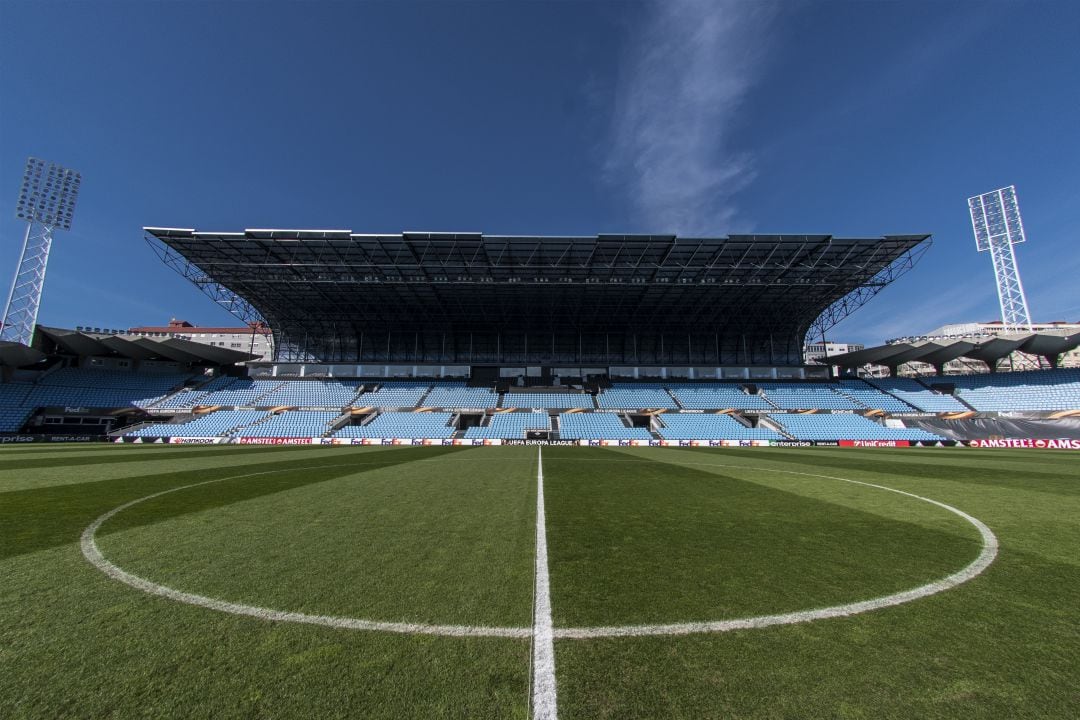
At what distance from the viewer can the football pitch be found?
6.82 ft

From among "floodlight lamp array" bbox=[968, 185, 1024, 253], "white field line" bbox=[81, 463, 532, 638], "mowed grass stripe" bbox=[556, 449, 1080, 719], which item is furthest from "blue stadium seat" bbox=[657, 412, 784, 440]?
"floodlight lamp array" bbox=[968, 185, 1024, 253]

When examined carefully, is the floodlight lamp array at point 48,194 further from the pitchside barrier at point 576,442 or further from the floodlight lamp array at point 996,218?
the floodlight lamp array at point 996,218

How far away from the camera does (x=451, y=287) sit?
123ft

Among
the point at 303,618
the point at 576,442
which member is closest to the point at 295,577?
the point at 303,618

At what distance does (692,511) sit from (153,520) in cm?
782

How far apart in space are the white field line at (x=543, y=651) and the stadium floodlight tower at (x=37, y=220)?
49.9 meters

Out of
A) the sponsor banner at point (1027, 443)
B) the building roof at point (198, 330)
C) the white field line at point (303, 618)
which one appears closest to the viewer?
the white field line at point (303, 618)

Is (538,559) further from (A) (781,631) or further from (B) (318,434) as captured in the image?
(B) (318,434)

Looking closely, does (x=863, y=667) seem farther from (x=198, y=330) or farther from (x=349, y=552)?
(x=198, y=330)

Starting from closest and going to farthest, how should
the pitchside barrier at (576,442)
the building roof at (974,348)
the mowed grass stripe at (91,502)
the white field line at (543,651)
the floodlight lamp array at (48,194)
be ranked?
the white field line at (543,651) < the mowed grass stripe at (91,502) < the pitchside barrier at (576,442) < the floodlight lamp array at (48,194) < the building roof at (974,348)

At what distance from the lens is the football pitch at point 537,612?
2.08 meters

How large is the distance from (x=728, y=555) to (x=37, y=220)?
180ft

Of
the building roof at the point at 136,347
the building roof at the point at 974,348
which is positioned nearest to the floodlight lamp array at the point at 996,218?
the building roof at the point at 974,348

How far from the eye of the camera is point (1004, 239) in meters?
48.2
